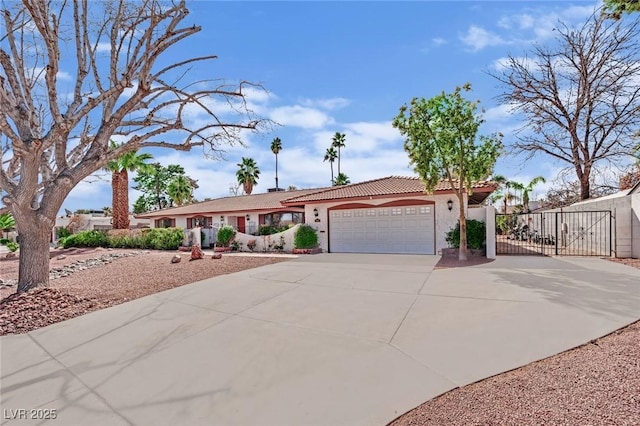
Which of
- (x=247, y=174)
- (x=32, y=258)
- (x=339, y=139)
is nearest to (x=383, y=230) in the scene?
(x=32, y=258)

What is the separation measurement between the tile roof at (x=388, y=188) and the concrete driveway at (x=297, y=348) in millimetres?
6823

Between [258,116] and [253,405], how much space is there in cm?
929

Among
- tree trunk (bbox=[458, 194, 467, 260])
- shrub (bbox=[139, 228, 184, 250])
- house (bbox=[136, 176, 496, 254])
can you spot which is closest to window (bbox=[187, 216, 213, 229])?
shrub (bbox=[139, 228, 184, 250])

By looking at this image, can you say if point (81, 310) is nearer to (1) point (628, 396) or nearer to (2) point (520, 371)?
(2) point (520, 371)

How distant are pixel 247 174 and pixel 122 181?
1443 cm

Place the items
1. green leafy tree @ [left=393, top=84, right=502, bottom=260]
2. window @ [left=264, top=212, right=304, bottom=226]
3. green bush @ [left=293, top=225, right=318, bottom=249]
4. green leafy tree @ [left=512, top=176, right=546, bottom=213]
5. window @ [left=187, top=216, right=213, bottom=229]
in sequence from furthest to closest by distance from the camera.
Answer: green leafy tree @ [left=512, top=176, right=546, bottom=213]
window @ [left=187, top=216, right=213, bottom=229]
window @ [left=264, top=212, right=304, bottom=226]
green bush @ [left=293, top=225, right=318, bottom=249]
green leafy tree @ [left=393, top=84, right=502, bottom=260]

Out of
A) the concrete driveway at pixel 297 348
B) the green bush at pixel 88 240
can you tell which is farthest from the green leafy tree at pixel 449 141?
the green bush at pixel 88 240

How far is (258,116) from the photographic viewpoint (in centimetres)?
1088

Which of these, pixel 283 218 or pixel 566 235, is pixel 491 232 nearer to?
pixel 566 235

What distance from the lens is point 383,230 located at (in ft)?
54.1

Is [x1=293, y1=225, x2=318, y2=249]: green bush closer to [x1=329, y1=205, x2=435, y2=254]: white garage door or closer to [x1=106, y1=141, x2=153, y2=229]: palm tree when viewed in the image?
[x1=329, y1=205, x2=435, y2=254]: white garage door

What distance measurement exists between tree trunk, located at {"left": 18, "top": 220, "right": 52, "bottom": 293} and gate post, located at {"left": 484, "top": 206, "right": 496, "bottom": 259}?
14441 mm

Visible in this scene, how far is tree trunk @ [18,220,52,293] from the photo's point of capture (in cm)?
791

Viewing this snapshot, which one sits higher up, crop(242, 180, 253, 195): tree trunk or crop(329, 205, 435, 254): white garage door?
crop(242, 180, 253, 195): tree trunk
